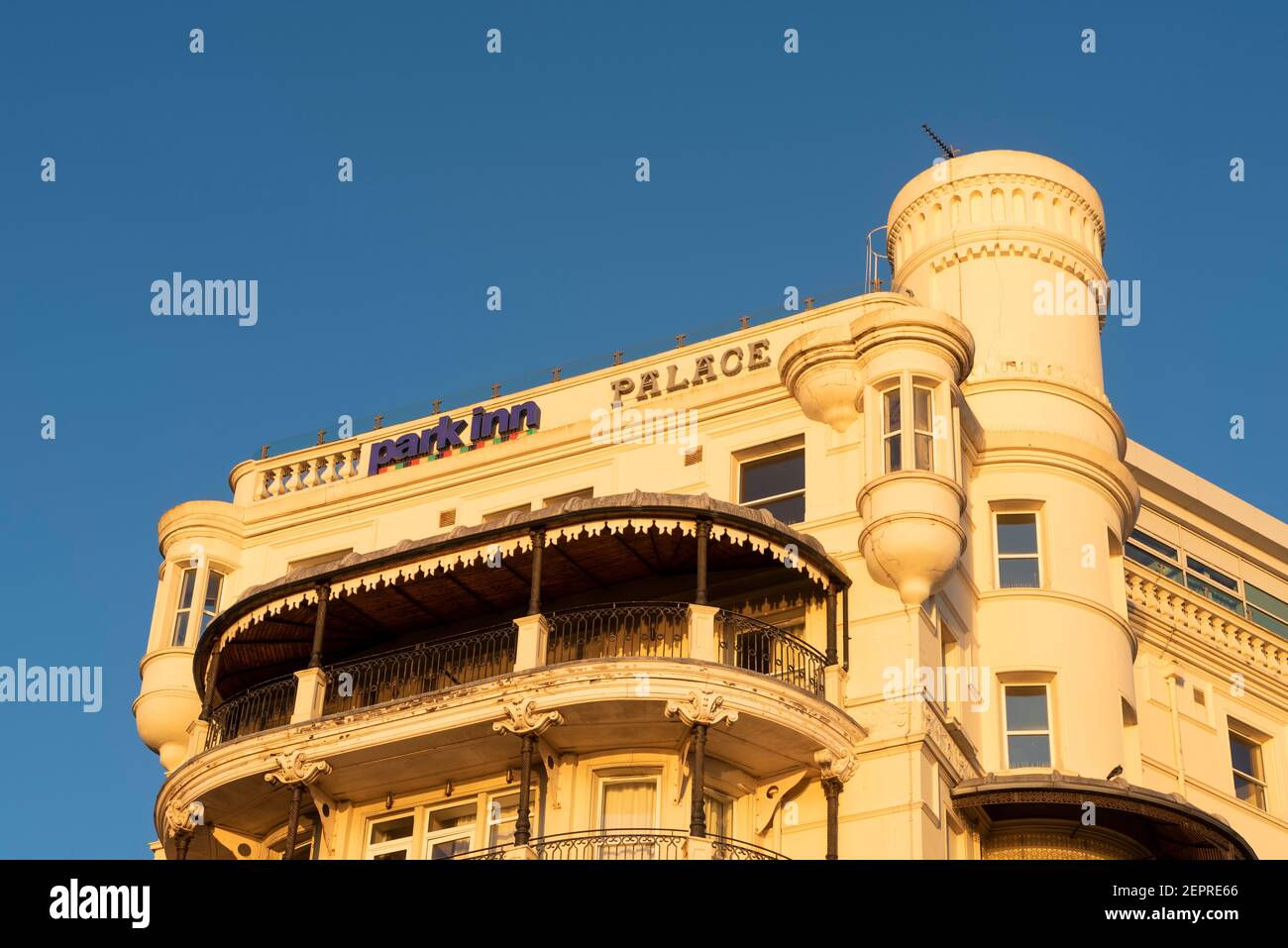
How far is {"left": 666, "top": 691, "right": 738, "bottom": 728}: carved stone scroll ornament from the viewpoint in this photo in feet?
101

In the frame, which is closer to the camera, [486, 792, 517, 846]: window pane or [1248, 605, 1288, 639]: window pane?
[486, 792, 517, 846]: window pane

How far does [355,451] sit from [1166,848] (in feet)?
56.7

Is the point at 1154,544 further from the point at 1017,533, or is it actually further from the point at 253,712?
the point at 253,712

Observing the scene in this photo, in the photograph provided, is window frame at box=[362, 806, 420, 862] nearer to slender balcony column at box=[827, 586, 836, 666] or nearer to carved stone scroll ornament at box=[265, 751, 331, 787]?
carved stone scroll ornament at box=[265, 751, 331, 787]

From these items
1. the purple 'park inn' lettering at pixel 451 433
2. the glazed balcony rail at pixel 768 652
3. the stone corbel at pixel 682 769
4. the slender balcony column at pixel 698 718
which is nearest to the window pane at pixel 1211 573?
the glazed balcony rail at pixel 768 652

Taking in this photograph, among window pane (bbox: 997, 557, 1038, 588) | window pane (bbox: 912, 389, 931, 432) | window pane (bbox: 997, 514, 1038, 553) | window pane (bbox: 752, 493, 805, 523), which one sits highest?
window pane (bbox: 912, 389, 931, 432)

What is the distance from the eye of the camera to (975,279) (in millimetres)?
40531

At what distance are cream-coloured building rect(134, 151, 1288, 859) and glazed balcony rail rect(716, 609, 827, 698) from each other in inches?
4.1

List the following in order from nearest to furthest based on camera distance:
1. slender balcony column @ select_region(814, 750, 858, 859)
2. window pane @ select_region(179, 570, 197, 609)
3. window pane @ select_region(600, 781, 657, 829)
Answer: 1. slender balcony column @ select_region(814, 750, 858, 859)
2. window pane @ select_region(600, 781, 657, 829)
3. window pane @ select_region(179, 570, 197, 609)

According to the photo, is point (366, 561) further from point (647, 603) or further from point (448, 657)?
point (647, 603)

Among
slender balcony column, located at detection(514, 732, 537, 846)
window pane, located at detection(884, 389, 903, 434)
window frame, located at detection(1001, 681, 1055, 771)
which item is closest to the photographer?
slender balcony column, located at detection(514, 732, 537, 846)

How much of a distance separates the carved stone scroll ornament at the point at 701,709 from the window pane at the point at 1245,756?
15481 millimetres

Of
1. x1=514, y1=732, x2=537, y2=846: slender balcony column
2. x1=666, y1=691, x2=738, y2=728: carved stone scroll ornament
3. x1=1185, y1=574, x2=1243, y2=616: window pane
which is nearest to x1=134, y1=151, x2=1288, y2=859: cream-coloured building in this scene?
x1=666, y1=691, x2=738, y2=728: carved stone scroll ornament

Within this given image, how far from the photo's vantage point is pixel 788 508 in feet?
119
